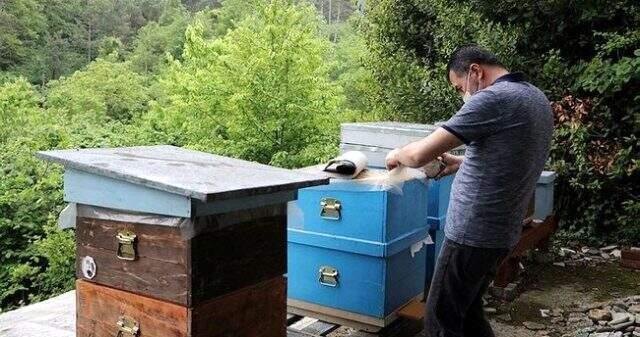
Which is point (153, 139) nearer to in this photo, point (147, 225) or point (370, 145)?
point (370, 145)

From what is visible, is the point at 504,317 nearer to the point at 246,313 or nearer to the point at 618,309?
the point at 618,309

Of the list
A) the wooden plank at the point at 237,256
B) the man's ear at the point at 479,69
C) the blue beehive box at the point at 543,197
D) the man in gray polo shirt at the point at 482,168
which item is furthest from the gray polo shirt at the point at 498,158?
the blue beehive box at the point at 543,197

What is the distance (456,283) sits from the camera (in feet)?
8.69

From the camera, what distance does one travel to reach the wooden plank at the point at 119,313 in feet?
6.96

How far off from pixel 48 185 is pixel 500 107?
7.16 metres

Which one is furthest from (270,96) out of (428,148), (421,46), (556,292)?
(428,148)

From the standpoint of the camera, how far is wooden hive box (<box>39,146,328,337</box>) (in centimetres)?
208

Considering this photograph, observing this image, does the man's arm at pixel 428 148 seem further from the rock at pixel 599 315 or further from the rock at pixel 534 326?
the rock at pixel 599 315

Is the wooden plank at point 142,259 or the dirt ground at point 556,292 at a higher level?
the wooden plank at point 142,259

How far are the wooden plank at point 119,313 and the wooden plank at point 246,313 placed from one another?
70mm

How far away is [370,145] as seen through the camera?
4035 millimetres

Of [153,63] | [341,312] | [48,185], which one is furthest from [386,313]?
[153,63]

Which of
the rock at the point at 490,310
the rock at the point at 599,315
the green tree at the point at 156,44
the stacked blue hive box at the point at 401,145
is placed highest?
the green tree at the point at 156,44

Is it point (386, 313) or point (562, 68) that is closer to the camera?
point (386, 313)
